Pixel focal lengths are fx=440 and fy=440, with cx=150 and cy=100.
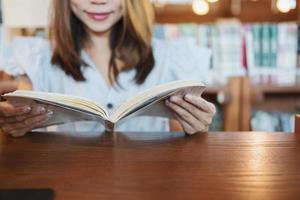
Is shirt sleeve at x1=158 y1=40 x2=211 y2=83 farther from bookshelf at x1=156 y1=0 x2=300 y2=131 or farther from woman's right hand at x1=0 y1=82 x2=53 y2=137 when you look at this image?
woman's right hand at x1=0 y1=82 x2=53 y2=137

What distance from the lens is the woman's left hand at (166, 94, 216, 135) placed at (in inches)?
31.8

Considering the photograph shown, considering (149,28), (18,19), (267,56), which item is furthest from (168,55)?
(267,56)

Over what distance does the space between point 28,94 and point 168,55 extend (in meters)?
0.62

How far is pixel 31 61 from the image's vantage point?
49.3 inches

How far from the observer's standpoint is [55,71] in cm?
124

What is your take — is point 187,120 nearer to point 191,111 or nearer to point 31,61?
point 191,111

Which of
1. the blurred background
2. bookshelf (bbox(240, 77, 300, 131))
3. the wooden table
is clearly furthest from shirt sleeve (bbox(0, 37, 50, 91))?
bookshelf (bbox(240, 77, 300, 131))

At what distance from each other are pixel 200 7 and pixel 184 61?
760mm

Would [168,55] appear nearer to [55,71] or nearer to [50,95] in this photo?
[55,71]

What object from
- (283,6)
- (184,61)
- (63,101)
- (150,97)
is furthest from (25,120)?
(283,6)

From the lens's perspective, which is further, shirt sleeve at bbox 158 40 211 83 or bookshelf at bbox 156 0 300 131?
bookshelf at bbox 156 0 300 131

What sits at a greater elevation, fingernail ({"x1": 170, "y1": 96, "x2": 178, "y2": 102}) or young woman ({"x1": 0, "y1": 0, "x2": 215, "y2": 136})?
young woman ({"x1": 0, "y1": 0, "x2": 215, "y2": 136})

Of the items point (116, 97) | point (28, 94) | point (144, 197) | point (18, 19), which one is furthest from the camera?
point (18, 19)

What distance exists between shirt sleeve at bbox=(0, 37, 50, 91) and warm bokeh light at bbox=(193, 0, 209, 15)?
88 cm
